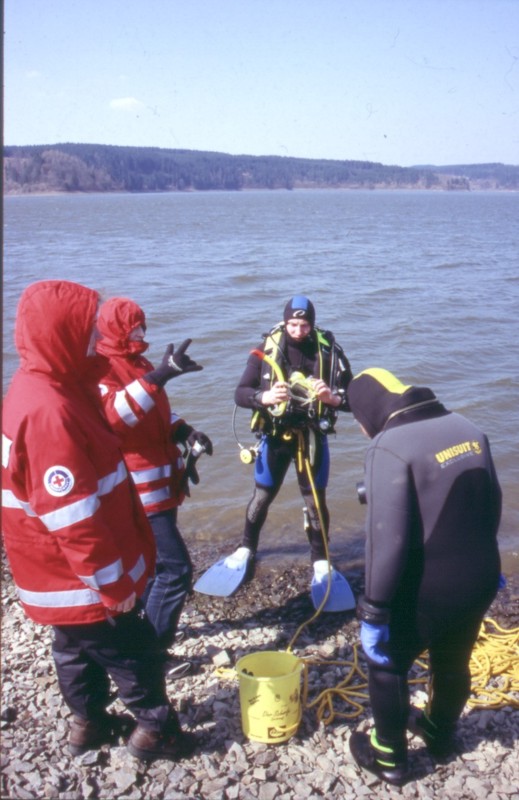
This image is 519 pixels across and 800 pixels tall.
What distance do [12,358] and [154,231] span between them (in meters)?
33.0

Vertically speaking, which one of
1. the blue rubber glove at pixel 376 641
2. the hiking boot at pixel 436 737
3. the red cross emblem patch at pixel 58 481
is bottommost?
the hiking boot at pixel 436 737

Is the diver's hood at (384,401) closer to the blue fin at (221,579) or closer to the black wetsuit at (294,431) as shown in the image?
the black wetsuit at (294,431)

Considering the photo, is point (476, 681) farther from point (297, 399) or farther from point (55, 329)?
point (55, 329)

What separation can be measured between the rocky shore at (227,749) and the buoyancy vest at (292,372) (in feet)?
4.18

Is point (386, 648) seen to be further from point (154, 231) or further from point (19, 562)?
point (154, 231)

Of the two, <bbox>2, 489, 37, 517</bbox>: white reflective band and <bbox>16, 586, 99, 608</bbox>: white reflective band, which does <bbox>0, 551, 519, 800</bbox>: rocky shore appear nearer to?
<bbox>16, 586, 99, 608</bbox>: white reflective band

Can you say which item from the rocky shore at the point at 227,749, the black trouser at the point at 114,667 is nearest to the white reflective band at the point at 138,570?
the black trouser at the point at 114,667

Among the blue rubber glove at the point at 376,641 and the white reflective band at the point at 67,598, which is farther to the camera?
the blue rubber glove at the point at 376,641

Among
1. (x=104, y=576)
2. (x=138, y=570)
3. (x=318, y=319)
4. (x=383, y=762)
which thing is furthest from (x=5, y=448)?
(x=318, y=319)

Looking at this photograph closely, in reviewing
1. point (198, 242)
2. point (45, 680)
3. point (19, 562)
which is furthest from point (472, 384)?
point (198, 242)

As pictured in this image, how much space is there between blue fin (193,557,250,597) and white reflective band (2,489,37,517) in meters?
2.49

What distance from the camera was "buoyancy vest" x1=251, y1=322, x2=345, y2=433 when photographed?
15.7ft

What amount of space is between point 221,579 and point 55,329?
2880 mm

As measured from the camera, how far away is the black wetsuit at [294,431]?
4848 millimetres
